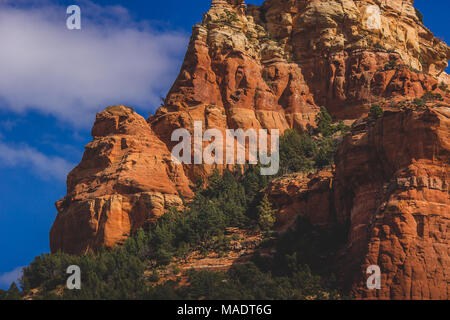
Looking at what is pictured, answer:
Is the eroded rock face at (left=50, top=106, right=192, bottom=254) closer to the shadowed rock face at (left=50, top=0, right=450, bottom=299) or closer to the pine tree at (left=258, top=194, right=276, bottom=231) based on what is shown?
the shadowed rock face at (left=50, top=0, right=450, bottom=299)

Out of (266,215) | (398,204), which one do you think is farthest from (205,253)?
(398,204)

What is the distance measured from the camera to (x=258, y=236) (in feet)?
213

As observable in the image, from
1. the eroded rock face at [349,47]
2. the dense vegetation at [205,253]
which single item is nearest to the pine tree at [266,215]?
the dense vegetation at [205,253]

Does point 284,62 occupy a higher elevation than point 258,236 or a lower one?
higher

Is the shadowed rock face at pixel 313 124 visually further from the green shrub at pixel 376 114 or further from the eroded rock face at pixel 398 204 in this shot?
the green shrub at pixel 376 114

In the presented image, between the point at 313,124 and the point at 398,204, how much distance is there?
1517 inches

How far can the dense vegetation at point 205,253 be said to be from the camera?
53844mm

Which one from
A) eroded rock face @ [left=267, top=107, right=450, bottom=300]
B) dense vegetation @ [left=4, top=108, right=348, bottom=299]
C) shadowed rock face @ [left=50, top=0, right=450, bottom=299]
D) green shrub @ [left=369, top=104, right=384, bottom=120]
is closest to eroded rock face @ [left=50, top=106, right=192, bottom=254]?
shadowed rock face @ [left=50, top=0, right=450, bottom=299]

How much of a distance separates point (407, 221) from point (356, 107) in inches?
1547

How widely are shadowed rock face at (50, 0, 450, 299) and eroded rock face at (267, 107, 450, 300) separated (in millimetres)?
83
